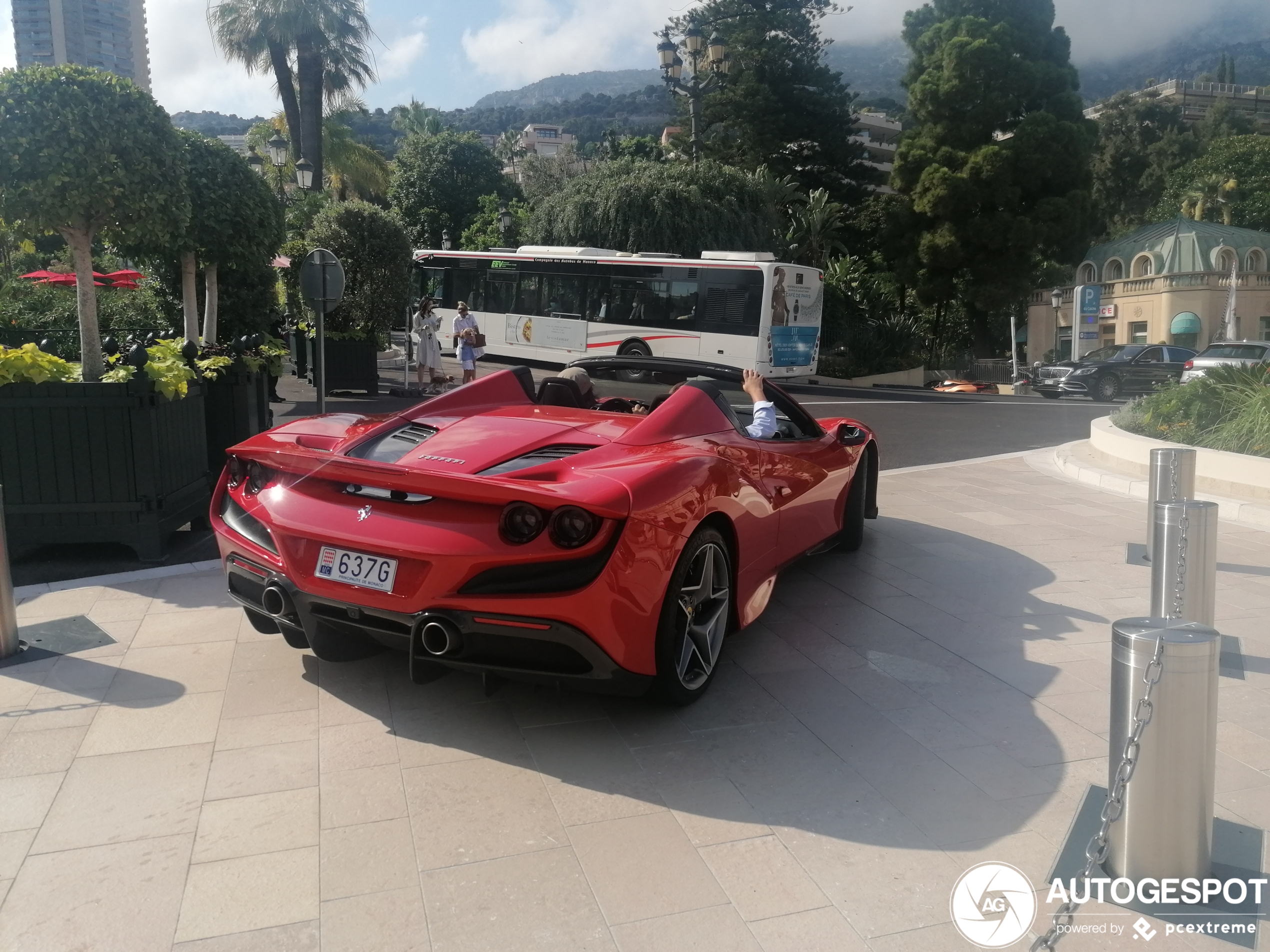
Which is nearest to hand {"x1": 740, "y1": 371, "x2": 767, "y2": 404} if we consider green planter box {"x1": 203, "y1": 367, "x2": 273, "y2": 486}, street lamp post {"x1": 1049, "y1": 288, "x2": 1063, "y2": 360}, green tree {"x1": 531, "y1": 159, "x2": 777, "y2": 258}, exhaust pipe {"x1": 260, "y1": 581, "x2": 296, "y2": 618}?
exhaust pipe {"x1": 260, "y1": 581, "x2": 296, "y2": 618}

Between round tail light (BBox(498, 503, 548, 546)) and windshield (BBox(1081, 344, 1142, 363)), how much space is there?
83.7ft

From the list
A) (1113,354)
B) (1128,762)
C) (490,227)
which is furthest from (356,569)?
(490,227)

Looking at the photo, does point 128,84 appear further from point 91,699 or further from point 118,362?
point 91,699

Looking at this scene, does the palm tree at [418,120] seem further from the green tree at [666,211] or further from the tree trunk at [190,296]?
the tree trunk at [190,296]

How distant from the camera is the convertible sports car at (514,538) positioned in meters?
3.62

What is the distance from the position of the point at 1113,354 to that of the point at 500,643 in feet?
87.9

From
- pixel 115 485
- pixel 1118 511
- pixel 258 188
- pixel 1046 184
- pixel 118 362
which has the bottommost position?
pixel 1118 511

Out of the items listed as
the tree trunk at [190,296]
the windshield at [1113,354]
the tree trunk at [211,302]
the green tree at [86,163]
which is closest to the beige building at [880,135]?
the windshield at [1113,354]

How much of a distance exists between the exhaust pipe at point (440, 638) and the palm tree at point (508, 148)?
97.4 meters

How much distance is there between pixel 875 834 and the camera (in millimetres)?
3262

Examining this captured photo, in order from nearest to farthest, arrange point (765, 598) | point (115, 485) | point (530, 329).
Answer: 1. point (765, 598)
2. point (115, 485)
3. point (530, 329)

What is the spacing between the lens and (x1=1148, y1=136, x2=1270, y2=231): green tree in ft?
180

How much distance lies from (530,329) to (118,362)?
18.9 metres

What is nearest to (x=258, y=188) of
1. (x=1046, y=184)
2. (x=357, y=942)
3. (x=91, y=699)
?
(x=91, y=699)
